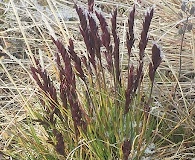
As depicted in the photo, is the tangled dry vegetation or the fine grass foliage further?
the tangled dry vegetation

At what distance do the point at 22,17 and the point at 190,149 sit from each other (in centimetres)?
154

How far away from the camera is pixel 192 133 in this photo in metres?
1.57

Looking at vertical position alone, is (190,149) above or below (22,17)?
below

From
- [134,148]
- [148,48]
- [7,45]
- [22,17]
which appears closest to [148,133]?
[134,148]

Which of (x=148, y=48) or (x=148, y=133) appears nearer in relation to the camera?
(x=148, y=133)

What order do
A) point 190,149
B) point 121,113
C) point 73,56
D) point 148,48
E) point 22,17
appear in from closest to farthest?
1. point 73,56
2. point 121,113
3. point 190,149
4. point 148,48
5. point 22,17

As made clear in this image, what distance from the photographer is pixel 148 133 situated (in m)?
1.47

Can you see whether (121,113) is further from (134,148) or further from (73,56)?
(73,56)

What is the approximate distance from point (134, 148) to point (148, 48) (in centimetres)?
72

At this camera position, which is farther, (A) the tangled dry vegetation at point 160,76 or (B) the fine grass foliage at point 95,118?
(A) the tangled dry vegetation at point 160,76

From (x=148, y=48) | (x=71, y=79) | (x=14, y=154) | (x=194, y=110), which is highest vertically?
(x=71, y=79)

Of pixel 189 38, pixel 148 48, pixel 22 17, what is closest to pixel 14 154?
pixel 148 48

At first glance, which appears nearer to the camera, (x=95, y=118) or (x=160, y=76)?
(x=95, y=118)

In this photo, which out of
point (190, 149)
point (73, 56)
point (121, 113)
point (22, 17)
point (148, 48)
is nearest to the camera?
point (73, 56)
